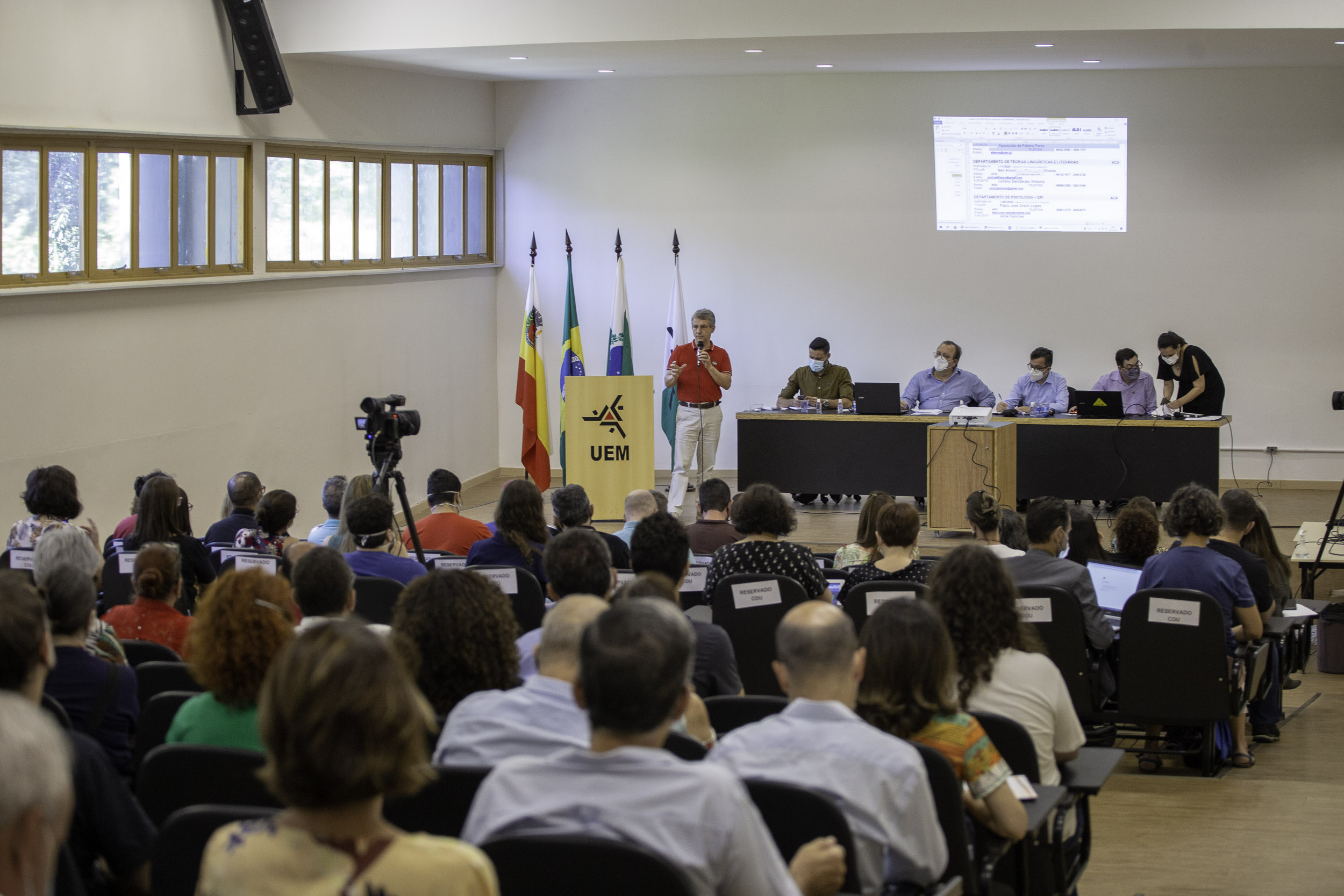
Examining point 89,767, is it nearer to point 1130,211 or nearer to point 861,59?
point 861,59

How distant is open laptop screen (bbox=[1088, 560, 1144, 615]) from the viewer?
5.29 metres

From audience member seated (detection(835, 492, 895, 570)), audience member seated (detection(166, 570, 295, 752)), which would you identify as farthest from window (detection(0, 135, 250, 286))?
audience member seated (detection(166, 570, 295, 752))

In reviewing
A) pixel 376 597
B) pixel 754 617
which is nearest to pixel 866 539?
pixel 754 617

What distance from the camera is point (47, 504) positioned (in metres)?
5.30

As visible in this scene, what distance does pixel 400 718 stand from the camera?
59.1 inches

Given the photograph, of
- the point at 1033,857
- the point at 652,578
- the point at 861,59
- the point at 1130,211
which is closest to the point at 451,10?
the point at 861,59

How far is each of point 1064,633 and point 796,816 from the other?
9.12ft

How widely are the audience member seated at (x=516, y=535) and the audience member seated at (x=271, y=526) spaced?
3.24 ft

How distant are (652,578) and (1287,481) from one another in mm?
9971

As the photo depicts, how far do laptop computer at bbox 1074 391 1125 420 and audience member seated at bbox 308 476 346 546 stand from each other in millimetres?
6309

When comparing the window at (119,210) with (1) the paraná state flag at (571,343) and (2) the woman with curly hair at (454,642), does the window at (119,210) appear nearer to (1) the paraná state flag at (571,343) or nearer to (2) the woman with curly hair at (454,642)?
(1) the paraná state flag at (571,343)

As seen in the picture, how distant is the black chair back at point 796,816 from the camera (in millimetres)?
2123

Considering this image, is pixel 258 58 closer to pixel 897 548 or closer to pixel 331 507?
pixel 331 507

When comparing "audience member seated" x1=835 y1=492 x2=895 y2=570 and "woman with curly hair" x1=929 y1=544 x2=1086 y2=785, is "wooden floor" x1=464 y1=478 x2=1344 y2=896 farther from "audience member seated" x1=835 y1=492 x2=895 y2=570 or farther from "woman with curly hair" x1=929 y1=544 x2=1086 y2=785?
"audience member seated" x1=835 y1=492 x2=895 y2=570
